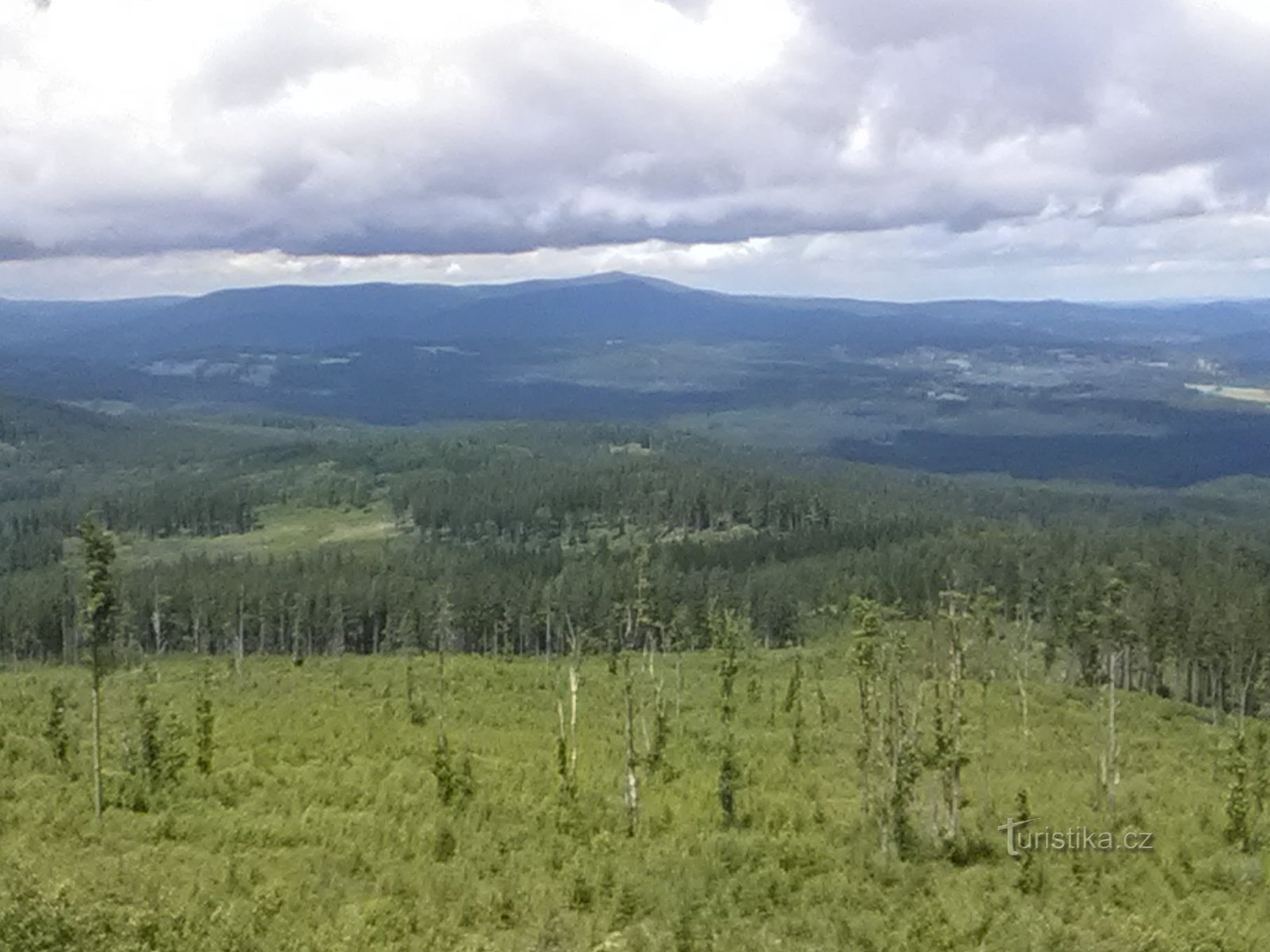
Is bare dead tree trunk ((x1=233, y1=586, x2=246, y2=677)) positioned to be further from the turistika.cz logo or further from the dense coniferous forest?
the turistika.cz logo

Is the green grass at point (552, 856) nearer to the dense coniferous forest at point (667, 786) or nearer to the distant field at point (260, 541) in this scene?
the dense coniferous forest at point (667, 786)

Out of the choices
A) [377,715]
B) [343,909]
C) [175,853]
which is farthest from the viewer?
[377,715]

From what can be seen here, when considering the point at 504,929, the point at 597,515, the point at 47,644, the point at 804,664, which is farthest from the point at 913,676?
the point at 597,515

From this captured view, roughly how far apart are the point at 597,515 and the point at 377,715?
138 meters

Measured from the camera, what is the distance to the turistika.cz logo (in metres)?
28.6

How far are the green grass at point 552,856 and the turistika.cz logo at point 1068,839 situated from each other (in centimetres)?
64

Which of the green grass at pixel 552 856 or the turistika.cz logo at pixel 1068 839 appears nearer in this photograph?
the green grass at pixel 552 856

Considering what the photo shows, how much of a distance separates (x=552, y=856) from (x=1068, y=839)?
14.0 metres

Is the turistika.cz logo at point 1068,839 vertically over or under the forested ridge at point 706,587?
over

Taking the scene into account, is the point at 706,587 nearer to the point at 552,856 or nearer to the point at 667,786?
the point at 667,786

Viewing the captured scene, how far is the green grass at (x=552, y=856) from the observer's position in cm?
1973

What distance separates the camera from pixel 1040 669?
8719 cm

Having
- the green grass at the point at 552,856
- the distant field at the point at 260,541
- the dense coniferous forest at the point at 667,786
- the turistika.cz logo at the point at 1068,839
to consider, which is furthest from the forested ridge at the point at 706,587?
the turistika.cz logo at the point at 1068,839

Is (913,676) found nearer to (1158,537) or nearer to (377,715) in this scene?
(377,715)
